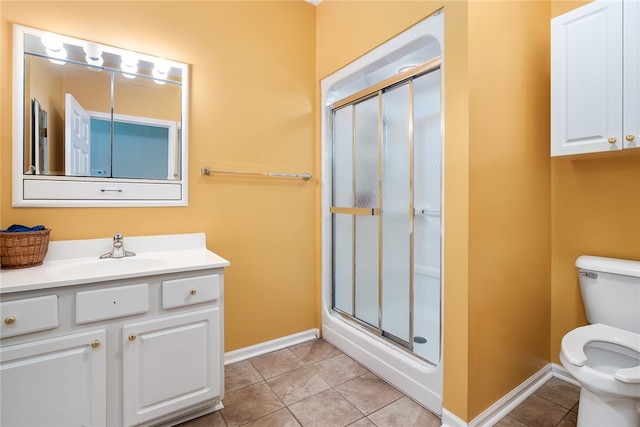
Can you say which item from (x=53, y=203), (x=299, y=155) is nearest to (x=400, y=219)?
(x=299, y=155)

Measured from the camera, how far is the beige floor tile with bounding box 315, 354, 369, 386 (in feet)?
6.20

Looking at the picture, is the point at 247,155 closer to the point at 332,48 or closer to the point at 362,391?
the point at 332,48

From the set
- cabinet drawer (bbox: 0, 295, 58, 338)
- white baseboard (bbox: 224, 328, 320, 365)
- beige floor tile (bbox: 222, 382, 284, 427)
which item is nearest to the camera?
cabinet drawer (bbox: 0, 295, 58, 338)

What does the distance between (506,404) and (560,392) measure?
1.39 feet

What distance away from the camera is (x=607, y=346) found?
1.43 metres

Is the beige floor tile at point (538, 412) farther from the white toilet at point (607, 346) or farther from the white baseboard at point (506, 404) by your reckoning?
the white toilet at point (607, 346)

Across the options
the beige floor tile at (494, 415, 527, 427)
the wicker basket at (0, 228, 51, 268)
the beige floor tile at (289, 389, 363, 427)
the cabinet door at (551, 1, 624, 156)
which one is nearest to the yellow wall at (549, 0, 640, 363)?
the cabinet door at (551, 1, 624, 156)

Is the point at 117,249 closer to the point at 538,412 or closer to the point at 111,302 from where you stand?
the point at 111,302

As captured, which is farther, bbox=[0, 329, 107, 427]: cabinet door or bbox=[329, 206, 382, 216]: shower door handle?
bbox=[329, 206, 382, 216]: shower door handle

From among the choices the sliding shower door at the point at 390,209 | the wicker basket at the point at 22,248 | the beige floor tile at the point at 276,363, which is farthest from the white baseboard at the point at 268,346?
the wicker basket at the point at 22,248

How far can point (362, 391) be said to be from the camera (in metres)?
1.76

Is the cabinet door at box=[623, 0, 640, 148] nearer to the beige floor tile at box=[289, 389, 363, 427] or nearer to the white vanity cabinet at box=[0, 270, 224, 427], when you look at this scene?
the beige floor tile at box=[289, 389, 363, 427]

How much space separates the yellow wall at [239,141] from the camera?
1.64 meters

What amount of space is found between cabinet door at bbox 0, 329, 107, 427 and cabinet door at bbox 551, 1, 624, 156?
8.00ft
